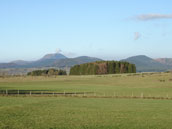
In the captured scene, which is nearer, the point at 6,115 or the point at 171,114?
the point at 6,115

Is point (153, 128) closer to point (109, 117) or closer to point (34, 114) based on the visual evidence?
point (109, 117)

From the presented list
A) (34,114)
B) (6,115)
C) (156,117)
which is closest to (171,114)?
(156,117)

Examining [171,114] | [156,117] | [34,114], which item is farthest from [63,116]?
[171,114]

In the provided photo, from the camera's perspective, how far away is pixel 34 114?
35.8 meters

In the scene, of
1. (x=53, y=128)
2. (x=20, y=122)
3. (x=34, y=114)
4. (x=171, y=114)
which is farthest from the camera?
(x=171, y=114)

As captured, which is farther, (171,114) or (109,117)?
(171,114)

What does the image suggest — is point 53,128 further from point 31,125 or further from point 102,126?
point 102,126

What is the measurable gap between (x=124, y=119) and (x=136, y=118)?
1584 millimetres

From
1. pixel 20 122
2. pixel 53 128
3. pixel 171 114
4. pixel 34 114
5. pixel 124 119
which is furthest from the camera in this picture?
pixel 171 114

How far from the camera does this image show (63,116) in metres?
34.8

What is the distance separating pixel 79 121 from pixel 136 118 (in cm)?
655

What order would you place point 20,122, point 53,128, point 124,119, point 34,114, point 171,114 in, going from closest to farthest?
1. point 53,128
2. point 20,122
3. point 124,119
4. point 34,114
5. point 171,114

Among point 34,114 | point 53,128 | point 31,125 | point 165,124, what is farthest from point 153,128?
point 34,114

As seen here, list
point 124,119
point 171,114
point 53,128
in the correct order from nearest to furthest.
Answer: point 53,128
point 124,119
point 171,114
